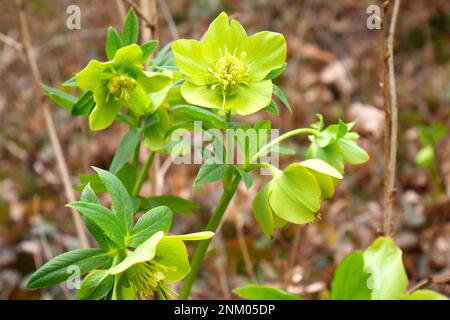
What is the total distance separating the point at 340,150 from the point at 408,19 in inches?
96.0

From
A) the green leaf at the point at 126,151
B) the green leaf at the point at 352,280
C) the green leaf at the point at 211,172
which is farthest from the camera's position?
the green leaf at the point at 352,280

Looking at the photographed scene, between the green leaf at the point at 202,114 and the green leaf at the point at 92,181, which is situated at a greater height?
the green leaf at the point at 202,114

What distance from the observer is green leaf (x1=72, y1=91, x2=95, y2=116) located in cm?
83

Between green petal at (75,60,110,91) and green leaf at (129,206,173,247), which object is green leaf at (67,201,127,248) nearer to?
green leaf at (129,206,173,247)

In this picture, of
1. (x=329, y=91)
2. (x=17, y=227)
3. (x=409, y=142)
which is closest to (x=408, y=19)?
(x=329, y=91)

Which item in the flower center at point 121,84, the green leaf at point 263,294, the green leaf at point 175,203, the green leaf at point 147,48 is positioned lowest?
the green leaf at point 263,294

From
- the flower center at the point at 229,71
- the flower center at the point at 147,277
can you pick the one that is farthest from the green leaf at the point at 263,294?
the flower center at the point at 229,71

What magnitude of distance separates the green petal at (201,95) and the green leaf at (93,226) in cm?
19

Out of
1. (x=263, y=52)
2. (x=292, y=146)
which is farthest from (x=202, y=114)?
(x=292, y=146)

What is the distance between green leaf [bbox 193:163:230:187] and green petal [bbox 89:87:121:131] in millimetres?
190

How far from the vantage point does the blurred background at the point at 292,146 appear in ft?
5.28

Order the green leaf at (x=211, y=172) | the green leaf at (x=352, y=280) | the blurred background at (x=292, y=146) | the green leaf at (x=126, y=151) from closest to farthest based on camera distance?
1. the green leaf at (x=211, y=172)
2. the green leaf at (x=126, y=151)
3. the green leaf at (x=352, y=280)
4. the blurred background at (x=292, y=146)

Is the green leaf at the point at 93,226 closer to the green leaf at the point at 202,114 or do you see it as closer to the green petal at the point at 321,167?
Answer: the green leaf at the point at 202,114

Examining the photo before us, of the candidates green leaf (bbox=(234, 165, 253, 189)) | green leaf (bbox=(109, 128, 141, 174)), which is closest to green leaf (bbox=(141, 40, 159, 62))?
green leaf (bbox=(109, 128, 141, 174))
